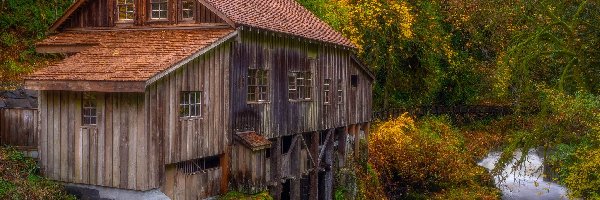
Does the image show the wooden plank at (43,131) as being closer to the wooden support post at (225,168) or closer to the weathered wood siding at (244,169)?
the wooden support post at (225,168)

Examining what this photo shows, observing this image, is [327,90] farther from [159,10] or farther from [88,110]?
[88,110]

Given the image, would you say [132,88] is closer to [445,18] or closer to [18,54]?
[18,54]

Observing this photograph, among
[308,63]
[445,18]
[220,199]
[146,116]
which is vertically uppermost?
[445,18]

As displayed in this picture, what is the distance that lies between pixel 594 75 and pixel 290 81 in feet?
38.3

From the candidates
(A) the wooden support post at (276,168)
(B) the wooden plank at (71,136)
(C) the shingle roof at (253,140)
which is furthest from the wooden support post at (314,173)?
(B) the wooden plank at (71,136)

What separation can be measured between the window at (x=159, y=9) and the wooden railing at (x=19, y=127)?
4027 millimetres

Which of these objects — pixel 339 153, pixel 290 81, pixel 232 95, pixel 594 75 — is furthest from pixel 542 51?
pixel 232 95

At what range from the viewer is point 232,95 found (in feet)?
54.3

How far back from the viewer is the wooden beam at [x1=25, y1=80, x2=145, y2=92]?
42.3 feet

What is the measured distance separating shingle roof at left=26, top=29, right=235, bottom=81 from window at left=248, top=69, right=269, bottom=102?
191 cm

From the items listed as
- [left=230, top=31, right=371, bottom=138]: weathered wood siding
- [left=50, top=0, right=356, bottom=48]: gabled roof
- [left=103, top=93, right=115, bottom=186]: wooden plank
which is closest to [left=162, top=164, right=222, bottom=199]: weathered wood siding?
[left=103, top=93, right=115, bottom=186]: wooden plank

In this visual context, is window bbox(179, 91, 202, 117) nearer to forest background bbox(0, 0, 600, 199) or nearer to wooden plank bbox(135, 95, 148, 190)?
wooden plank bbox(135, 95, 148, 190)

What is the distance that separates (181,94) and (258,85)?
326 centimetres

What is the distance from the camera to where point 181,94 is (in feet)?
49.0
